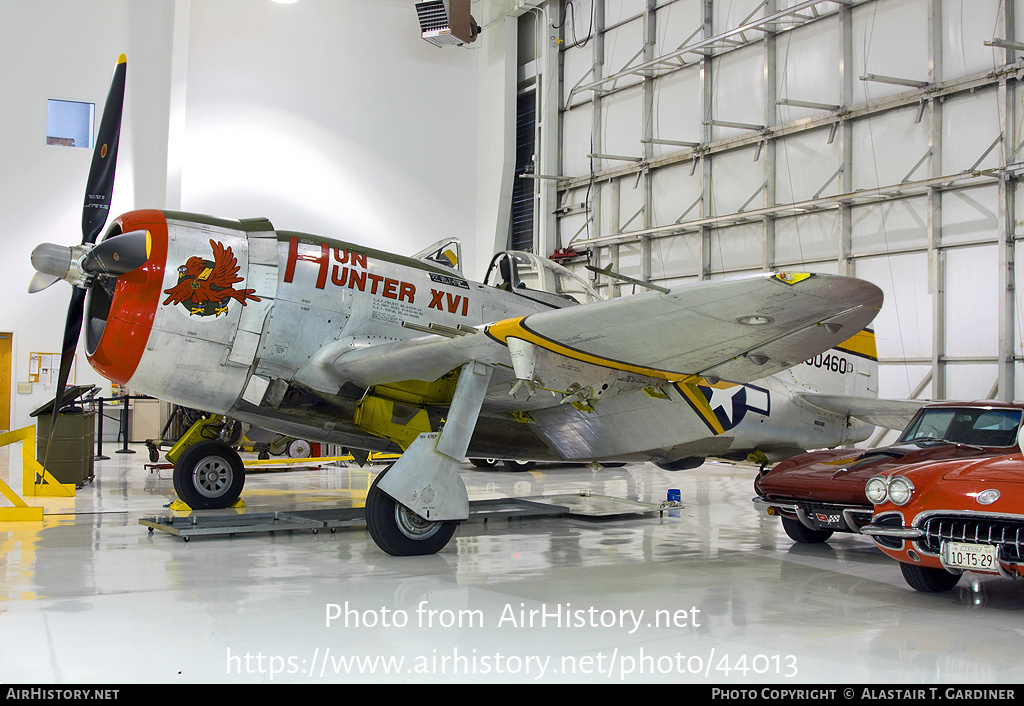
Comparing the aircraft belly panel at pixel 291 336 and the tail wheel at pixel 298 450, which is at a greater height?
the aircraft belly panel at pixel 291 336

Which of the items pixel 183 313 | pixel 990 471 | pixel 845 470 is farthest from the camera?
pixel 183 313

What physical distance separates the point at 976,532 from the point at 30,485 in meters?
9.99

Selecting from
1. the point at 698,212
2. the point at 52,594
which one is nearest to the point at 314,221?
the point at 698,212

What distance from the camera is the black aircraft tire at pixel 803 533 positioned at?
753 cm

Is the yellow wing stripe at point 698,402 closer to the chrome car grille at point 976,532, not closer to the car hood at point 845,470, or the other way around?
the car hood at point 845,470

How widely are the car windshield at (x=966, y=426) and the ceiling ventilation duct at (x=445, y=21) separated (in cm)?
1758

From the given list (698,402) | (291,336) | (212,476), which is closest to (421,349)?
(291,336)

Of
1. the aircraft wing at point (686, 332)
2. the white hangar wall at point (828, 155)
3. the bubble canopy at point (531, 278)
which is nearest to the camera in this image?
the aircraft wing at point (686, 332)

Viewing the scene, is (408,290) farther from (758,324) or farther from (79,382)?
(79,382)

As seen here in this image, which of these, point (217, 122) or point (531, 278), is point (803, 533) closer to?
point (531, 278)

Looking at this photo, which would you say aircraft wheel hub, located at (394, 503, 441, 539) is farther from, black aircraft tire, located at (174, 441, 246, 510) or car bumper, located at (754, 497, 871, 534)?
black aircraft tire, located at (174, 441, 246, 510)

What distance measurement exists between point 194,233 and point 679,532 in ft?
16.8

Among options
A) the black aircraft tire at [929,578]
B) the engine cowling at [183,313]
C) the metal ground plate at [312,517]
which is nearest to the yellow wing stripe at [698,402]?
the black aircraft tire at [929,578]

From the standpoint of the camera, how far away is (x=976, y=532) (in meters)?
4.73
